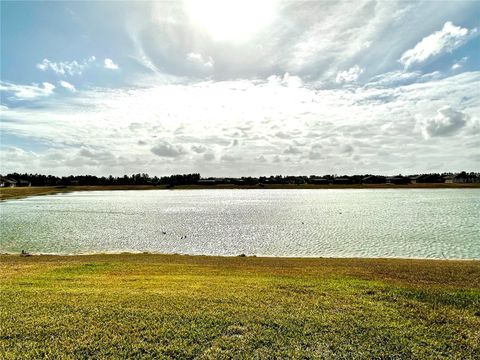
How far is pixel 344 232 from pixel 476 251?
41.5 ft

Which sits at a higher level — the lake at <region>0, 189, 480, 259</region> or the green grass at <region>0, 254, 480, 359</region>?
the green grass at <region>0, 254, 480, 359</region>

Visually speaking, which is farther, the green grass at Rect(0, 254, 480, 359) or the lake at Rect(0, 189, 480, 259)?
the lake at Rect(0, 189, 480, 259)

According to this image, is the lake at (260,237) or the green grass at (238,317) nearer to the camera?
the green grass at (238,317)

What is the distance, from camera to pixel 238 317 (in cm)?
873

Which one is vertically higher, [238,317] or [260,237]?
[238,317]

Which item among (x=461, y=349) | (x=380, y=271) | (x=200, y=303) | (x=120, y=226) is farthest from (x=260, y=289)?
(x=120, y=226)

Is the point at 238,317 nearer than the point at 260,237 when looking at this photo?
Yes

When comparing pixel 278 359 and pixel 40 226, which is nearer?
pixel 278 359

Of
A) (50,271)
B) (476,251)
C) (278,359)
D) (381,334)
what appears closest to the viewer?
(278,359)

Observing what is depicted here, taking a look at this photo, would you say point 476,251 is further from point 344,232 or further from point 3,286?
point 3,286

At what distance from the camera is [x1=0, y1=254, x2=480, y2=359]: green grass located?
7352 mm

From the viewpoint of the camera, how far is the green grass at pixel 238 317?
24.1ft

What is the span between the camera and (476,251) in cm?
2509

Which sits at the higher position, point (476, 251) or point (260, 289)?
point (260, 289)
